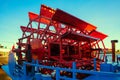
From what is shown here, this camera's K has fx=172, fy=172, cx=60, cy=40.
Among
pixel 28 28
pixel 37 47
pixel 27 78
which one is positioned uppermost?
pixel 28 28

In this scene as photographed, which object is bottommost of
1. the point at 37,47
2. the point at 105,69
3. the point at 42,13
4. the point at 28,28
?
the point at 105,69

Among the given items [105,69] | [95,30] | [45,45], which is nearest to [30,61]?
[45,45]

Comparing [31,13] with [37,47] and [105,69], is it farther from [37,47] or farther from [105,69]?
[105,69]

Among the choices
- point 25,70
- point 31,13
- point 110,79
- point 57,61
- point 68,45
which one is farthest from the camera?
point 31,13

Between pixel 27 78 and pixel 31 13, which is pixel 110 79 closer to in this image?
pixel 27 78

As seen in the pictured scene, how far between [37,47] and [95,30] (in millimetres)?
5151

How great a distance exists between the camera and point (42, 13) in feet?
32.7

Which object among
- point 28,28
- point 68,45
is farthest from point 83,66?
point 28,28

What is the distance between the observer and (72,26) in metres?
10.8

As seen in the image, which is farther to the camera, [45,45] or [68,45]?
[68,45]

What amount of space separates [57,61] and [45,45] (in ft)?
4.38

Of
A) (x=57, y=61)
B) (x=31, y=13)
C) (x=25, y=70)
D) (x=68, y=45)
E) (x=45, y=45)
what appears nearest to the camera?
(x=25, y=70)

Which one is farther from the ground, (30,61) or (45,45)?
(45,45)

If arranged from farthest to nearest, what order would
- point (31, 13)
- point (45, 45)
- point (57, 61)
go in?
point (31, 13) → point (45, 45) → point (57, 61)
